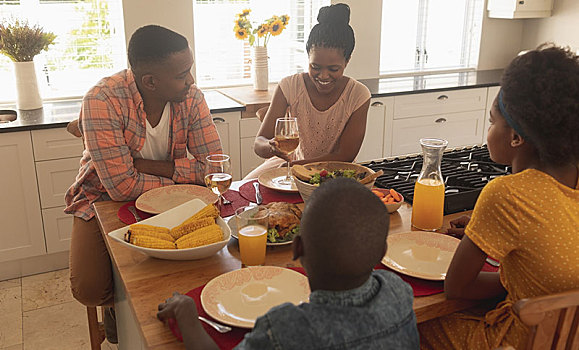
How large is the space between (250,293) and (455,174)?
1060mm

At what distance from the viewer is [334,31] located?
93.0 inches

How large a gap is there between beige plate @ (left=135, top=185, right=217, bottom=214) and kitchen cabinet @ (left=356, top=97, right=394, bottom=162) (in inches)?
81.1

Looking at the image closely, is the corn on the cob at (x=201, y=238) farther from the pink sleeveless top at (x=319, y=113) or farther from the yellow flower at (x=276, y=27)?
the yellow flower at (x=276, y=27)

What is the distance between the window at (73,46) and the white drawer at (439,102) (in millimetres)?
1984

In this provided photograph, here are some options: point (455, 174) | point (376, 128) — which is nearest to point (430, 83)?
point (376, 128)

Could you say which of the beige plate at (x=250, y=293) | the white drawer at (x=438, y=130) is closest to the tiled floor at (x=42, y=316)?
the beige plate at (x=250, y=293)

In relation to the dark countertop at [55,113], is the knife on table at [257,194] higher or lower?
lower

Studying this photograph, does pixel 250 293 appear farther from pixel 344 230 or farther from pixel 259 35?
pixel 259 35

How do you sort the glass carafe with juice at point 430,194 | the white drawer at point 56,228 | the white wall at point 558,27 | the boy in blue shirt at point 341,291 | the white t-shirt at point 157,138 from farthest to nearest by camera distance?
1. the white wall at point 558,27
2. the white drawer at point 56,228
3. the white t-shirt at point 157,138
4. the glass carafe with juice at point 430,194
5. the boy in blue shirt at point 341,291

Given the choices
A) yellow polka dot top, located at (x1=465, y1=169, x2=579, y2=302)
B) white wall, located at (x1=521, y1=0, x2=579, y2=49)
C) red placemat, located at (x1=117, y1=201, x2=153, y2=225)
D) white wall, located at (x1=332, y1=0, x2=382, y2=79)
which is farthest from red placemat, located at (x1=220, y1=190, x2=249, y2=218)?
white wall, located at (x1=521, y1=0, x2=579, y2=49)

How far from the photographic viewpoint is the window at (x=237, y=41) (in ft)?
12.7

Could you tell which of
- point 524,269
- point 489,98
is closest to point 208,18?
point 489,98

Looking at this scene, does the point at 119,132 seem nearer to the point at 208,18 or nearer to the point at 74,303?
the point at 74,303

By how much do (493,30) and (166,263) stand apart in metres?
4.24
